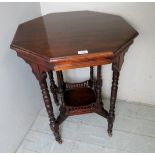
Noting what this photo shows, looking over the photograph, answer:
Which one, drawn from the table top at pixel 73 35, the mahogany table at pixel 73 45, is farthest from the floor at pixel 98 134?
the table top at pixel 73 35

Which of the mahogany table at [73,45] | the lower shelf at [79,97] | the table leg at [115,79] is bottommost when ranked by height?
the lower shelf at [79,97]

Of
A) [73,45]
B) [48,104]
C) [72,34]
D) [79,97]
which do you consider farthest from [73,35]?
[79,97]

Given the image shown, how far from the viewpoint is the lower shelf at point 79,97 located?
1.50 meters

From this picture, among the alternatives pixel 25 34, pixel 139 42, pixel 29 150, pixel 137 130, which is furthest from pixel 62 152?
pixel 139 42

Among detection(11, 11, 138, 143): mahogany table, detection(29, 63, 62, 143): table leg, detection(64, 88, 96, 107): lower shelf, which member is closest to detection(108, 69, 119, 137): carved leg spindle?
detection(11, 11, 138, 143): mahogany table

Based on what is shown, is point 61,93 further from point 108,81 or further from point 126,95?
point 126,95

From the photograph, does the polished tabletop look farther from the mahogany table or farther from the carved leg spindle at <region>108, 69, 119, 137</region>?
the carved leg spindle at <region>108, 69, 119, 137</region>

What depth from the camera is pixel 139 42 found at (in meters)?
1.43

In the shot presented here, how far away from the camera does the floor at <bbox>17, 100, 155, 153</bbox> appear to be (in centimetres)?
140

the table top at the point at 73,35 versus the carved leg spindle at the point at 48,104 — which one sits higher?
the table top at the point at 73,35

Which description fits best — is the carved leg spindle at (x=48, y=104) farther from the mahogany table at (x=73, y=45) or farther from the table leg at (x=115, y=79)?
the table leg at (x=115, y=79)

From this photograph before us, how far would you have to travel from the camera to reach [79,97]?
5.08 ft

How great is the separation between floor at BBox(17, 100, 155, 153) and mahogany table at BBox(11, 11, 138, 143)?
0.27 ft

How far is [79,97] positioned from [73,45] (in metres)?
0.64
